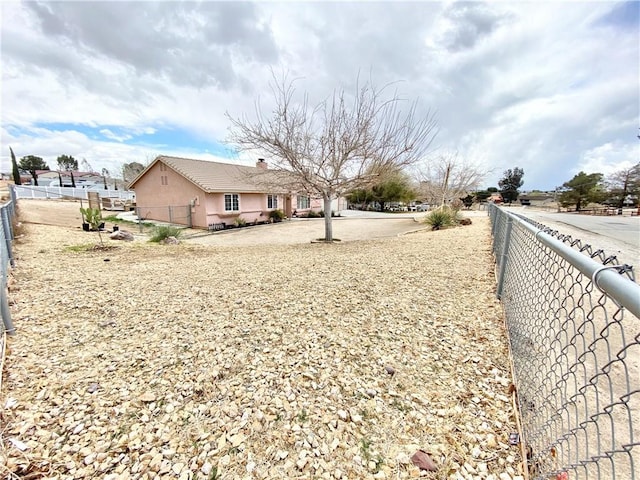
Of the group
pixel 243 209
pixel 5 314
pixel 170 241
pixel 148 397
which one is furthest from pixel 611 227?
pixel 243 209

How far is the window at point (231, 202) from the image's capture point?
1950 centimetres

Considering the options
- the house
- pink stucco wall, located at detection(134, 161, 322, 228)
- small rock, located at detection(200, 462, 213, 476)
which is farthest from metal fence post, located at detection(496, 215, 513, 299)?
pink stucco wall, located at detection(134, 161, 322, 228)

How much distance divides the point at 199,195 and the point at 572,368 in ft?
63.2

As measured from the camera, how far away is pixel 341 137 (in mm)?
10008

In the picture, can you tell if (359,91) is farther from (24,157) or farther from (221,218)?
(24,157)

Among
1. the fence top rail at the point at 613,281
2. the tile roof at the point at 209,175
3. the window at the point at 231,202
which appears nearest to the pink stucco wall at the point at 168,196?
the tile roof at the point at 209,175

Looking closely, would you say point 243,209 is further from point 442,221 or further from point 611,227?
point 611,227

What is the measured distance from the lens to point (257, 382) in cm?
245

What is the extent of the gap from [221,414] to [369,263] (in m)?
4.76

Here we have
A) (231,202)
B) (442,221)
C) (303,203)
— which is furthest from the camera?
(303,203)

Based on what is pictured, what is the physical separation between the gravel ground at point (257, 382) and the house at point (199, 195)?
13.6 metres

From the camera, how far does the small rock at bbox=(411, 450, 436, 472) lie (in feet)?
5.77

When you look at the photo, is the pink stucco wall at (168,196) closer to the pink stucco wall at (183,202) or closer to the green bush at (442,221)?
the pink stucco wall at (183,202)

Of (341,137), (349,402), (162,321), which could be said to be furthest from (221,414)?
(341,137)
